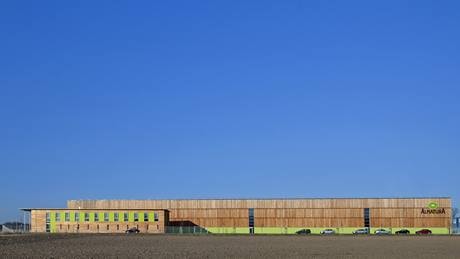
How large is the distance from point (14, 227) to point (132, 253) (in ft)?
297

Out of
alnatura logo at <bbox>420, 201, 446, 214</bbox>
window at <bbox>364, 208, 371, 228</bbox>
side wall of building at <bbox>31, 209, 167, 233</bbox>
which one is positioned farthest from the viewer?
window at <bbox>364, 208, 371, 228</bbox>

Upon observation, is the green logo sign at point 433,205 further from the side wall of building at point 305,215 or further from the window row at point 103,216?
the window row at point 103,216

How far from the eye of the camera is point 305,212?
136750mm

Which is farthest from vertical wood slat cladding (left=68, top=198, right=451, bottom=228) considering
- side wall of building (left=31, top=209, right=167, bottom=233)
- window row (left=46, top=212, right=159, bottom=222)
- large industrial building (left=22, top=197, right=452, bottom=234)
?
window row (left=46, top=212, right=159, bottom=222)

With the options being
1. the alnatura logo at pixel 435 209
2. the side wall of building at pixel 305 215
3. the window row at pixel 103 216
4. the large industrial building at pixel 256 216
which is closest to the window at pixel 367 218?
the large industrial building at pixel 256 216

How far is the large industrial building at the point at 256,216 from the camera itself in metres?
129

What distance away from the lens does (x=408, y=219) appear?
135 meters

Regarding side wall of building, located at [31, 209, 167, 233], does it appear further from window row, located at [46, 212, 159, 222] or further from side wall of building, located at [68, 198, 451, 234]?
side wall of building, located at [68, 198, 451, 234]

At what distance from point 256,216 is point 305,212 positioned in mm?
8999

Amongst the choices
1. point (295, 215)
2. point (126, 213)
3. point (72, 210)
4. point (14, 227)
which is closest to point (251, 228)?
point (295, 215)

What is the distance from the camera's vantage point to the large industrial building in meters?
129

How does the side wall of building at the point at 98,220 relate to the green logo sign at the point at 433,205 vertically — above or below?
below

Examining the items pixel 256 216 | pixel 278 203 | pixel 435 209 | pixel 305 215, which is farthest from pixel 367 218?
pixel 256 216

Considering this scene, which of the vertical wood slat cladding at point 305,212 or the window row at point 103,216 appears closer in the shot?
the window row at point 103,216
